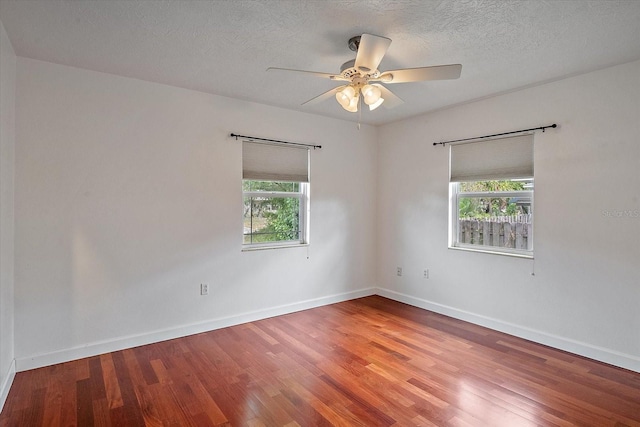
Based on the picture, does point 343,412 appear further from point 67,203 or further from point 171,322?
point 67,203

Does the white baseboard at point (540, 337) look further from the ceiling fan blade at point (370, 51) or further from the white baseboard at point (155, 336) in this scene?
the ceiling fan blade at point (370, 51)

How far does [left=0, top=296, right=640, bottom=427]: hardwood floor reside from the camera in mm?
2188

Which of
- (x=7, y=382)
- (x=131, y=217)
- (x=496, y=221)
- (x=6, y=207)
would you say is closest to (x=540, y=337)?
(x=496, y=221)

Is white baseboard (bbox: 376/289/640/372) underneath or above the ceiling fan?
underneath

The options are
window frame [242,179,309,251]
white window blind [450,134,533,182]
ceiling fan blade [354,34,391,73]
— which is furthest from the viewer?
window frame [242,179,309,251]

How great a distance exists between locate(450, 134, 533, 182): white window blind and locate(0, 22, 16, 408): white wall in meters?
4.09

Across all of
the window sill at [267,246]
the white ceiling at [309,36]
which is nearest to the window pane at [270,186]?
the window sill at [267,246]

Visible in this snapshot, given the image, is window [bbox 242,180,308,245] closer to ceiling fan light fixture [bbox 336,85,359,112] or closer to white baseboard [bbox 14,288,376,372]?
white baseboard [bbox 14,288,376,372]

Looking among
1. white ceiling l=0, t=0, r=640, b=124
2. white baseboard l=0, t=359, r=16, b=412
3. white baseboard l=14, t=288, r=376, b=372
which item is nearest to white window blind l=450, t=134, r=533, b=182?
white ceiling l=0, t=0, r=640, b=124

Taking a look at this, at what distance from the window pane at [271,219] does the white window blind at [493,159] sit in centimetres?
196

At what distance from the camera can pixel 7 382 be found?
2455mm

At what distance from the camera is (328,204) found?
463 centimetres

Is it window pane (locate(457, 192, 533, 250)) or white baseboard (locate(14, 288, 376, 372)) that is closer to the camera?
white baseboard (locate(14, 288, 376, 372))

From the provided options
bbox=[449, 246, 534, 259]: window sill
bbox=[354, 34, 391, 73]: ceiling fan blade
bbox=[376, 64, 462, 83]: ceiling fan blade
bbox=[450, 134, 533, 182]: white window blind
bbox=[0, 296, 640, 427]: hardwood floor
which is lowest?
bbox=[0, 296, 640, 427]: hardwood floor
